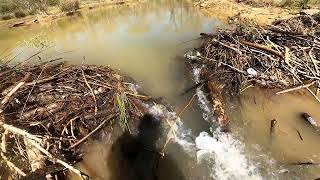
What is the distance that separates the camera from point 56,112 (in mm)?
6715

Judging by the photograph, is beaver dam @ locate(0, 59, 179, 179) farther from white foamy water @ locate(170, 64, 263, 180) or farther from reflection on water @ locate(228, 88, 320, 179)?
reflection on water @ locate(228, 88, 320, 179)

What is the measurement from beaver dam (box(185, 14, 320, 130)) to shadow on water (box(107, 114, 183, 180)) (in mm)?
1443

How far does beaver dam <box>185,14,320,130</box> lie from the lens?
7598 mm

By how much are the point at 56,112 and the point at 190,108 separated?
2884 millimetres

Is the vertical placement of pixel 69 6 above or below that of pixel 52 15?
above

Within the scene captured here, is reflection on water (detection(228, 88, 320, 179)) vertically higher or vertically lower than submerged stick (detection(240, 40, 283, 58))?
lower

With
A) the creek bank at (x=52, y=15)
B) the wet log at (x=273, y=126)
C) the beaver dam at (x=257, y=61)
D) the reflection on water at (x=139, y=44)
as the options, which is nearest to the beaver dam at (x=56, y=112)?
the reflection on water at (x=139, y=44)

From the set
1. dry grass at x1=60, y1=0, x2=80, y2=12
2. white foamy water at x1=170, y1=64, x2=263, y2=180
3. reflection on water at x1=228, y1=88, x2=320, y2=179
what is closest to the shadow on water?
white foamy water at x1=170, y1=64, x2=263, y2=180

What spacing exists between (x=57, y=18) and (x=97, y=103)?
28.4ft

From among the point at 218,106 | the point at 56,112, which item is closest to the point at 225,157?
the point at 218,106

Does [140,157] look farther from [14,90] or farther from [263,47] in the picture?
[263,47]

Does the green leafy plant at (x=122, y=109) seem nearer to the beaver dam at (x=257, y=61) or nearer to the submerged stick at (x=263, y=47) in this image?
the beaver dam at (x=257, y=61)

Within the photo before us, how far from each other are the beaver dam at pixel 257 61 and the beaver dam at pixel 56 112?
186 cm

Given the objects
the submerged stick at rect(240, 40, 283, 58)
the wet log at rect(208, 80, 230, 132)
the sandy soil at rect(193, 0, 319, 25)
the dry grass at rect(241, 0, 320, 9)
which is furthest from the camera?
the dry grass at rect(241, 0, 320, 9)
